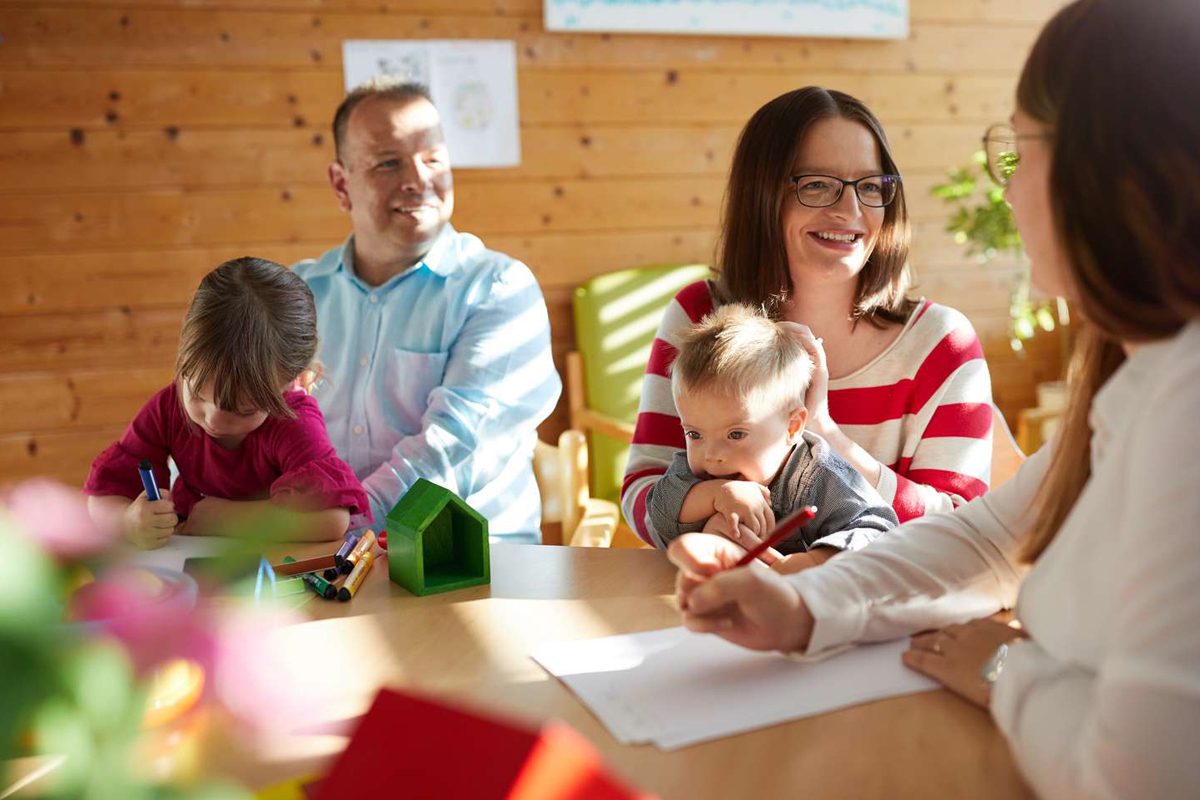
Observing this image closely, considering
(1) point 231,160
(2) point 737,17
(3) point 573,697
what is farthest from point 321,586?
(2) point 737,17

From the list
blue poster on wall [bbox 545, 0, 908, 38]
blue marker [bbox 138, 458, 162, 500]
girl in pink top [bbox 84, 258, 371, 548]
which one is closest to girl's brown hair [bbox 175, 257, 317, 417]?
girl in pink top [bbox 84, 258, 371, 548]

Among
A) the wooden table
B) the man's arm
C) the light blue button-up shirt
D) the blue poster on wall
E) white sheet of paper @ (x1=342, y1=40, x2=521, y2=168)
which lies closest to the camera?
the wooden table

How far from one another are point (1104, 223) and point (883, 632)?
1.51ft

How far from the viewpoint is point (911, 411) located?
A: 165cm

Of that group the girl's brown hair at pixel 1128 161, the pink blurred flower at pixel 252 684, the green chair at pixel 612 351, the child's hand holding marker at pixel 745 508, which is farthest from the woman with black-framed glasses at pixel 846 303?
the green chair at pixel 612 351

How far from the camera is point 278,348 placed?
60.6 inches

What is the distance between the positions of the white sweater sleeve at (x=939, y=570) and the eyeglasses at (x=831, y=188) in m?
0.71

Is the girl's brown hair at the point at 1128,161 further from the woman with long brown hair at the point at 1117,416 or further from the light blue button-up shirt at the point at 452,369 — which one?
the light blue button-up shirt at the point at 452,369

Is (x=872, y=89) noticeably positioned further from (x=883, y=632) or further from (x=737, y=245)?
(x=883, y=632)

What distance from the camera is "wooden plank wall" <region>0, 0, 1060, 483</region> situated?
3.03 m

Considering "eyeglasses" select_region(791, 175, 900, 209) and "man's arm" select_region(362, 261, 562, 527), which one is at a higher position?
"eyeglasses" select_region(791, 175, 900, 209)

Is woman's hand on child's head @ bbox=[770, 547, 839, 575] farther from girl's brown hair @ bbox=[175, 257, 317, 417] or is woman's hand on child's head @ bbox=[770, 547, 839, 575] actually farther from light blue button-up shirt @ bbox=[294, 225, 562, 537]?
light blue button-up shirt @ bbox=[294, 225, 562, 537]

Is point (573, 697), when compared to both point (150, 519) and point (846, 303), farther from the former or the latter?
point (846, 303)

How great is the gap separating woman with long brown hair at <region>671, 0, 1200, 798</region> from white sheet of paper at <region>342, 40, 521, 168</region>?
103 inches
